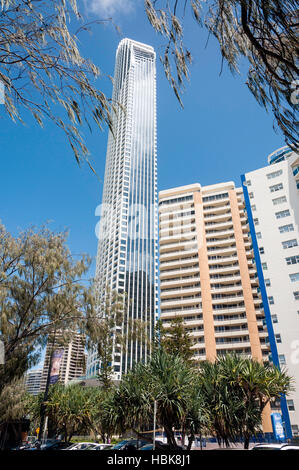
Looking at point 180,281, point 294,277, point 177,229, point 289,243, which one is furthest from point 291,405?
point 177,229

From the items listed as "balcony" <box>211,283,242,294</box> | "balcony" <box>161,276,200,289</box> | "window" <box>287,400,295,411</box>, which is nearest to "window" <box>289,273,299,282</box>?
"window" <box>287,400,295,411</box>

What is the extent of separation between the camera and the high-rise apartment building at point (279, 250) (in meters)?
34.0

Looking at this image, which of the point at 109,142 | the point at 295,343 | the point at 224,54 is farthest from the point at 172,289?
the point at 109,142

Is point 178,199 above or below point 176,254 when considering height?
above

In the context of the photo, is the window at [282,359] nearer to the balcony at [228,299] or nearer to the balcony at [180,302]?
the balcony at [228,299]

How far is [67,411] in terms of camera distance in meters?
24.6

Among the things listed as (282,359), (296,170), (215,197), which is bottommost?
(282,359)

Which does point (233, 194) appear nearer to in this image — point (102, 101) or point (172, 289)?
point (172, 289)

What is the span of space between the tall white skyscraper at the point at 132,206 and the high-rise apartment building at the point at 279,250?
49.0 m

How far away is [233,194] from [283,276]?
25.0 m

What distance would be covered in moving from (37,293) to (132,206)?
87.4 metres

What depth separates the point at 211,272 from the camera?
53469mm

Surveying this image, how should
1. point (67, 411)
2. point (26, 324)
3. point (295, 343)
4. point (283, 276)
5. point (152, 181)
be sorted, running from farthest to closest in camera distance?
point (152, 181) < point (283, 276) < point (295, 343) < point (67, 411) < point (26, 324)

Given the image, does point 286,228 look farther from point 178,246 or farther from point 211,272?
point 178,246
